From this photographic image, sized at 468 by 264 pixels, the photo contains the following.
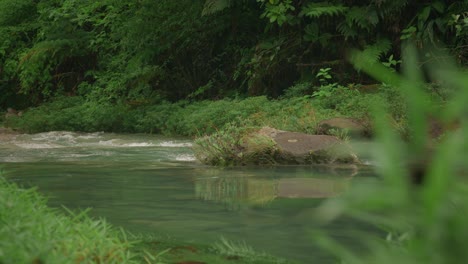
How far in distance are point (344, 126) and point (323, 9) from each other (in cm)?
507

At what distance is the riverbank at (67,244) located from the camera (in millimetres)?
2887

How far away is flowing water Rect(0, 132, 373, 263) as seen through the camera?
5648 mm

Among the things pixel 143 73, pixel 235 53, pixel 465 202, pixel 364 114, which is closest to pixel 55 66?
pixel 143 73

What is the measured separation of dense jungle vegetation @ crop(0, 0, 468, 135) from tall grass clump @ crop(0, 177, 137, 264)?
33.7 ft

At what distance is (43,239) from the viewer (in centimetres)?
327

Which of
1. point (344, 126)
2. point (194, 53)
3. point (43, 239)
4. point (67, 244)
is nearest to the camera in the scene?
point (43, 239)

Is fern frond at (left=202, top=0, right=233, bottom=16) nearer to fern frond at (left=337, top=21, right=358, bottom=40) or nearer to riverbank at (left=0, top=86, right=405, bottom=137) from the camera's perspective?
riverbank at (left=0, top=86, right=405, bottom=137)

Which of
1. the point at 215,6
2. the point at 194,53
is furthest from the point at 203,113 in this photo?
the point at 194,53

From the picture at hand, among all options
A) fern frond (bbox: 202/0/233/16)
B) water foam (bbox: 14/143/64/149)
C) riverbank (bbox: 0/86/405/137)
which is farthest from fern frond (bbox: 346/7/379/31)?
water foam (bbox: 14/143/64/149)

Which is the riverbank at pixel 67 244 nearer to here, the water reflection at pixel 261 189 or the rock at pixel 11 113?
the water reflection at pixel 261 189

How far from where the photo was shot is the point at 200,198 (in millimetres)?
7488

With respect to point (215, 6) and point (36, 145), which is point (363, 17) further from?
point (36, 145)

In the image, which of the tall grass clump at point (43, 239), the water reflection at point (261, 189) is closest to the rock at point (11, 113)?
the water reflection at point (261, 189)

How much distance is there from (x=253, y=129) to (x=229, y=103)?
544cm
